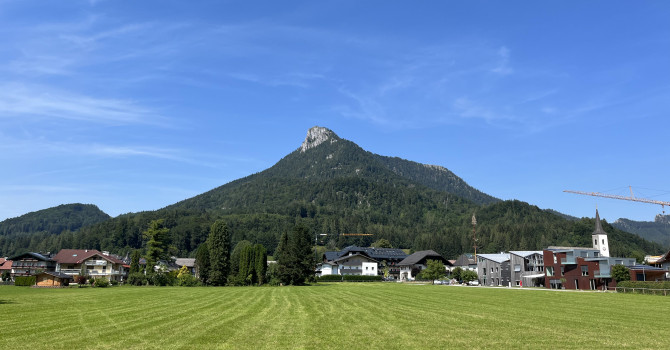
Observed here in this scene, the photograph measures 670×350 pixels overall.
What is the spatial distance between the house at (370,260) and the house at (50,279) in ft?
261

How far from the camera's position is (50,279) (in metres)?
81.5

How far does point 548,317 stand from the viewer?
27.3 meters

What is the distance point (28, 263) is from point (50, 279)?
32.6 meters

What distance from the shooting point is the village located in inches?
3033

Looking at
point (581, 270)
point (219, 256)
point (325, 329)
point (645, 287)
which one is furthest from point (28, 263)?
point (645, 287)

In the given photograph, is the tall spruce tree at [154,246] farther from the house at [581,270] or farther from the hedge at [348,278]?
the house at [581,270]

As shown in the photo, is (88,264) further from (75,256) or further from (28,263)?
(28,263)

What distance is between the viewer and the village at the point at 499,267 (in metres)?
77.1

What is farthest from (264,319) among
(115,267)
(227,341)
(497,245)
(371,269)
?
(497,245)

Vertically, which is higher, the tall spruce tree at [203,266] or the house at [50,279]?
the tall spruce tree at [203,266]

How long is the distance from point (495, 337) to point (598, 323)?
9166 mm

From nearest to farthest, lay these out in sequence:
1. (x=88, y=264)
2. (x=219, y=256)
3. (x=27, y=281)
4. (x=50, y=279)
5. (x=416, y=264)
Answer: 1. (x=219, y=256)
2. (x=50, y=279)
3. (x=27, y=281)
4. (x=88, y=264)
5. (x=416, y=264)

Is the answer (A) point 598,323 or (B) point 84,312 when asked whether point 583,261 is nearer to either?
(A) point 598,323

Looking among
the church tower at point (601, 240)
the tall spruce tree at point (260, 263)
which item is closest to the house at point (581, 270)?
the church tower at point (601, 240)
